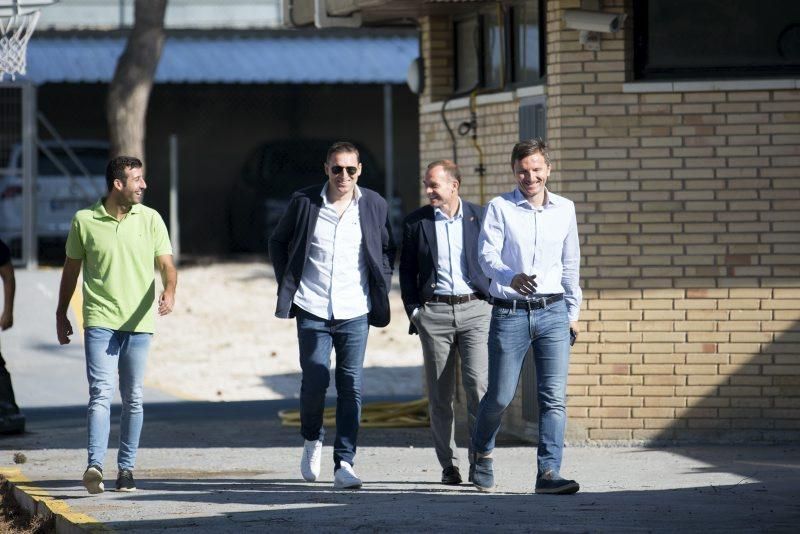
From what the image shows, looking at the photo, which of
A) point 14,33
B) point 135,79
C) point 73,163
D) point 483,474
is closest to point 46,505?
point 483,474

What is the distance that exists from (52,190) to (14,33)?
31.1 feet

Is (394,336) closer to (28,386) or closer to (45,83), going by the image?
(28,386)

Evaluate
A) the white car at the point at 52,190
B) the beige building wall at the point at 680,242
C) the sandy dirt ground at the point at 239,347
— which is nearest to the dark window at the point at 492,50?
the beige building wall at the point at 680,242

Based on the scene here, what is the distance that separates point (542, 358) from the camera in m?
7.99

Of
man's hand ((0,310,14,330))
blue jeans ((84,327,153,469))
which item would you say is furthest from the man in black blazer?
man's hand ((0,310,14,330))

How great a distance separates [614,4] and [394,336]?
8.93 meters

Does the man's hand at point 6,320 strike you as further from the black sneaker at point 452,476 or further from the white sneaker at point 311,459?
the black sneaker at point 452,476

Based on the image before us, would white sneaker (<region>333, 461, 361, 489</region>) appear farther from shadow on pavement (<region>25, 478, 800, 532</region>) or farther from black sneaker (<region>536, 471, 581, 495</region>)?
black sneaker (<region>536, 471, 581, 495</region>)

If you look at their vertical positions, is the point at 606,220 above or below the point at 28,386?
above

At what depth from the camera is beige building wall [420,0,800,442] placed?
983 centimetres

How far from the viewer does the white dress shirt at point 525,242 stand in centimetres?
789

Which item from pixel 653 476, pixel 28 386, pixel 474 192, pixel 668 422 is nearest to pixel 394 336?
pixel 28 386

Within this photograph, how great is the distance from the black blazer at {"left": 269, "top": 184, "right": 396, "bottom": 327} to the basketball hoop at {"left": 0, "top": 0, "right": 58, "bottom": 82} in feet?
14.9

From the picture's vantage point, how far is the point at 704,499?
777 cm
